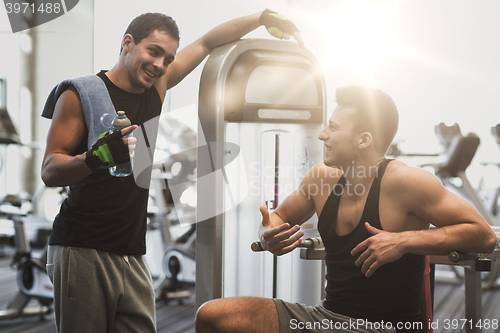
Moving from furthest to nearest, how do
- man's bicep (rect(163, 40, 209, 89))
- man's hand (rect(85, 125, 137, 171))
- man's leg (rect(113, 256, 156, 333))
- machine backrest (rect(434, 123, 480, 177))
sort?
machine backrest (rect(434, 123, 480, 177)) < man's bicep (rect(163, 40, 209, 89)) < man's leg (rect(113, 256, 156, 333)) < man's hand (rect(85, 125, 137, 171))

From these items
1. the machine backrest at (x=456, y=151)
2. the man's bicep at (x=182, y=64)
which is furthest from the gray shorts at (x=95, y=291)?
the machine backrest at (x=456, y=151)

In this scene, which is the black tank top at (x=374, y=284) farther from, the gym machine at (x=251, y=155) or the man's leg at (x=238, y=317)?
the gym machine at (x=251, y=155)

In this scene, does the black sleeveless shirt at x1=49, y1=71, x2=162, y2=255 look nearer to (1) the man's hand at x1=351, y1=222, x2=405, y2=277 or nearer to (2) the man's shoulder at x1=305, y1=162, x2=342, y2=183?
(2) the man's shoulder at x1=305, y1=162, x2=342, y2=183

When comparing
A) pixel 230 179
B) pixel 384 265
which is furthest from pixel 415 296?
pixel 230 179

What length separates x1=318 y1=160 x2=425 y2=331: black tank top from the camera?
4.31 ft

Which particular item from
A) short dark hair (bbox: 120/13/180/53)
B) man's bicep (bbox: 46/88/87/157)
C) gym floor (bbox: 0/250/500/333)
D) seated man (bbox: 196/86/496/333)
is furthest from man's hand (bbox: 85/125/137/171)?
gym floor (bbox: 0/250/500/333)

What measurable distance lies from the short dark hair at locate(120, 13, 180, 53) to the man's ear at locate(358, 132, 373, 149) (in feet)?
2.34

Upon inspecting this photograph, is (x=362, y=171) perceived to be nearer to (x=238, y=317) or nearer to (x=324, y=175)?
(x=324, y=175)

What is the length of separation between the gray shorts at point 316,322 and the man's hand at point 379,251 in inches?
6.8

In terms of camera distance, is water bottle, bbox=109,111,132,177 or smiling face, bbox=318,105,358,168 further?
smiling face, bbox=318,105,358,168

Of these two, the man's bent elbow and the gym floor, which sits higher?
the man's bent elbow

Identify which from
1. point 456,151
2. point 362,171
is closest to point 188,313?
point 362,171

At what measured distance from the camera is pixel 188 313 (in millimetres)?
3213

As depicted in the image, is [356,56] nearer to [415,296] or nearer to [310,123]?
[310,123]
